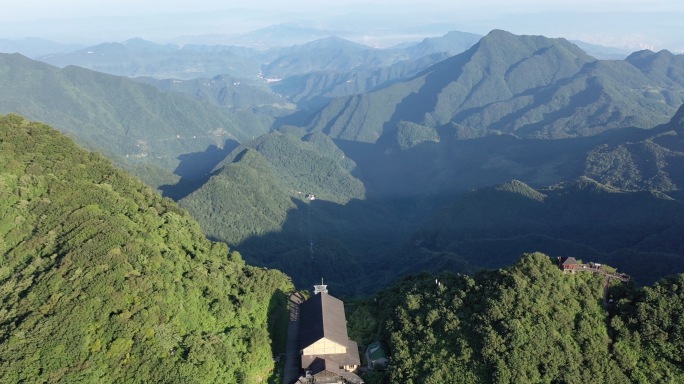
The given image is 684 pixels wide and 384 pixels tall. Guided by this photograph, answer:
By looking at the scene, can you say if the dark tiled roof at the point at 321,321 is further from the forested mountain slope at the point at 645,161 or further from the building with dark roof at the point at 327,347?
the forested mountain slope at the point at 645,161

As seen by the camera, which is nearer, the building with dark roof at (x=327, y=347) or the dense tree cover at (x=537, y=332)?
the dense tree cover at (x=537, y=332)

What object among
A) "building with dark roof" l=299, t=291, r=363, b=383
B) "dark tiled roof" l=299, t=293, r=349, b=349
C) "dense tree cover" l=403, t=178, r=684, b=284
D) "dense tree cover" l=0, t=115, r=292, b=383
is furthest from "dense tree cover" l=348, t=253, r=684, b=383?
"dense tree cover" l=403, t=178, r=684, b=284

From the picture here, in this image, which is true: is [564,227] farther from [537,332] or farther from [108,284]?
[108,284]

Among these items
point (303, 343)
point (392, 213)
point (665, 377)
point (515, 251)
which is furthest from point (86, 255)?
point (392, 213)

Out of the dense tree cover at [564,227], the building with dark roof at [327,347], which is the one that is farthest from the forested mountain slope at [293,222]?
the building with dark roof at [327,347]

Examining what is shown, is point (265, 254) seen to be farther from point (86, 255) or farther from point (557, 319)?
point (557, 319)
